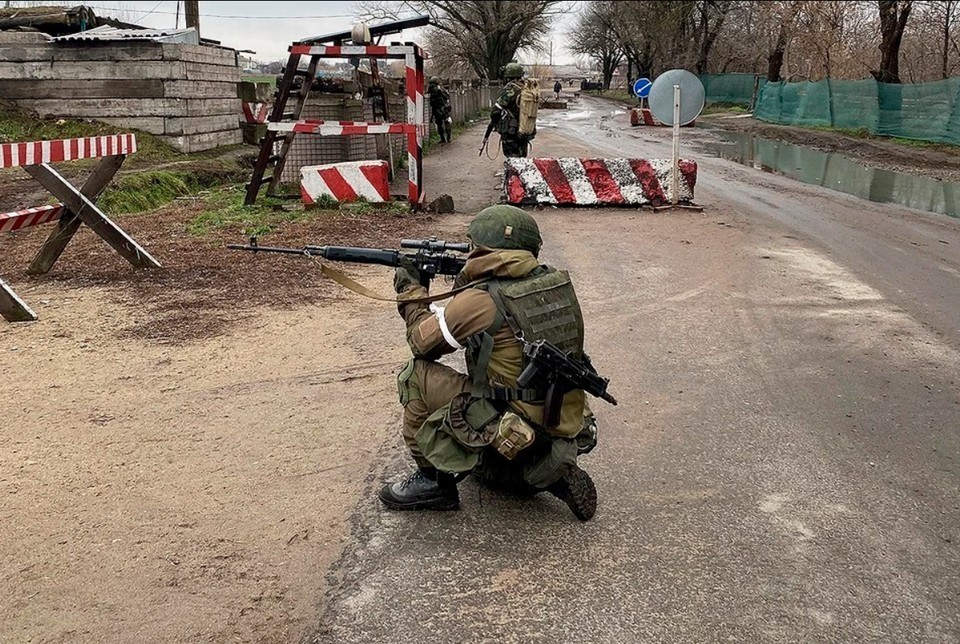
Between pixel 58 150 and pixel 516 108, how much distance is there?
7351 millimetres

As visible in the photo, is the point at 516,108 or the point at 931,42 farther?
the point at 931,42

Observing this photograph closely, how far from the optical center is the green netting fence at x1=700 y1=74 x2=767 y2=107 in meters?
45.5

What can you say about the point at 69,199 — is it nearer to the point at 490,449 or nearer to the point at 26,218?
the point at 26,218

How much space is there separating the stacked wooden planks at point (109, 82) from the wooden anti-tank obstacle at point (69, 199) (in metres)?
7.17

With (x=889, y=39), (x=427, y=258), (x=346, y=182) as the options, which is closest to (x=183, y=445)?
(x=427, y=258)

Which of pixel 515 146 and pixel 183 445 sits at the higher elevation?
pixel 515 146

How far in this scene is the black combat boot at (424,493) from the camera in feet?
11.3

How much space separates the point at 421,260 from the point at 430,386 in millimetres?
536

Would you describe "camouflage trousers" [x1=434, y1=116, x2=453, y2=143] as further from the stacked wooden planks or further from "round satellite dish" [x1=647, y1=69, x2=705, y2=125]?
"round satellite dish" [x1=647, y1=69, x2=705, y2=125]

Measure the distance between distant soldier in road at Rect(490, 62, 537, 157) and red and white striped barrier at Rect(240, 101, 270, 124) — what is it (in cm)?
652

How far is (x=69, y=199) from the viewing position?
22.7 ft

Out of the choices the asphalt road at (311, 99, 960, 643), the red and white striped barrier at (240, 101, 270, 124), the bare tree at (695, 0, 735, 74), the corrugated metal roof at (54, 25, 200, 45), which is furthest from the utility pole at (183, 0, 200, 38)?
the bare tree at (695, 0, 735, 74)

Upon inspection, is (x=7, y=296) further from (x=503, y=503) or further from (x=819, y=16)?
(x=819, y=16)

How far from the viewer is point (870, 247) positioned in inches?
356
